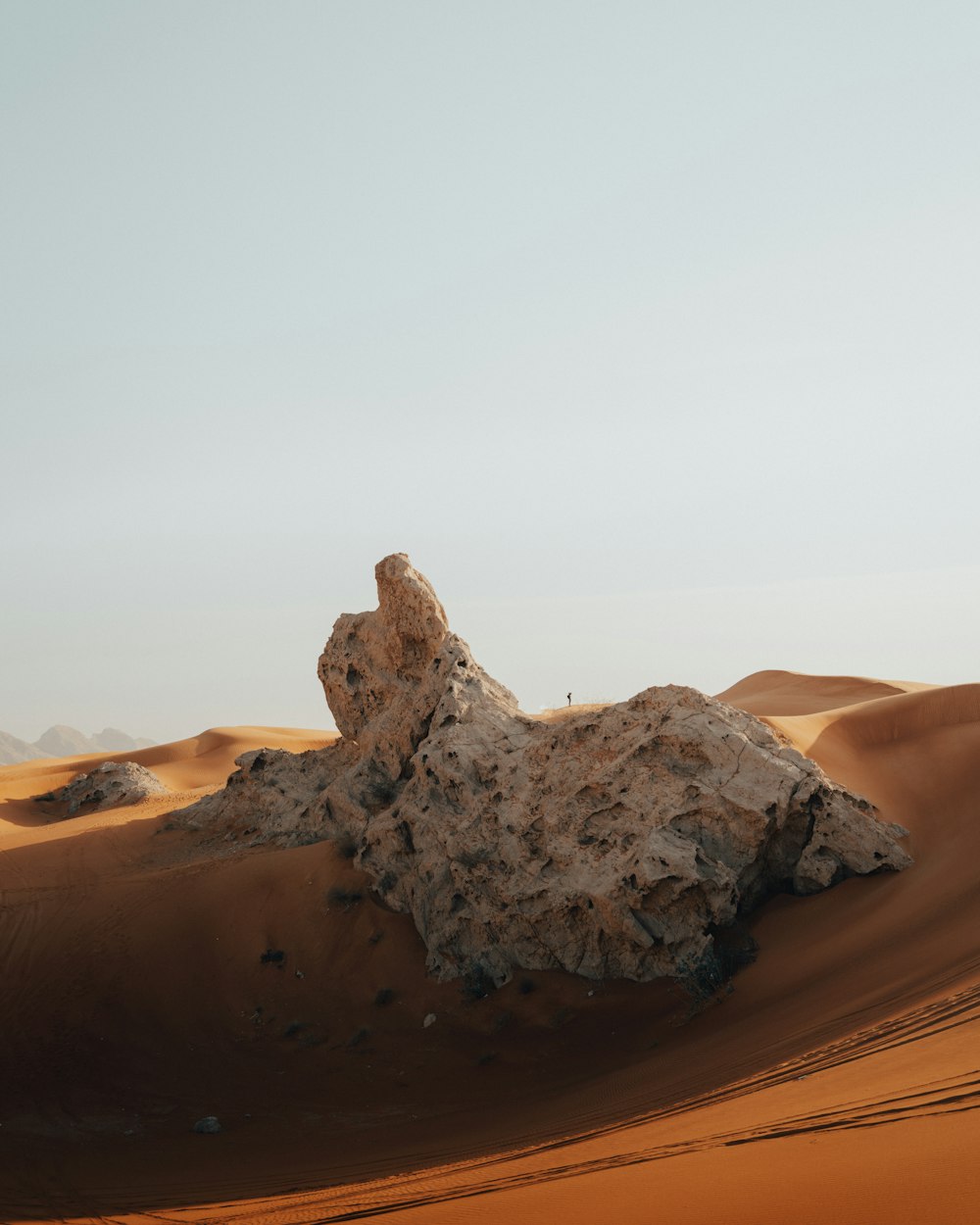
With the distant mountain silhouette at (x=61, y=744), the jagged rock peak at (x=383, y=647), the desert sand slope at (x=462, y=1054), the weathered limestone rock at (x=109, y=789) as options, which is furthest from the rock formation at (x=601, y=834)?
the distant mountain silhouette at (x=61, y=744)

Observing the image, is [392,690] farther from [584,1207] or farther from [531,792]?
[584,1207]

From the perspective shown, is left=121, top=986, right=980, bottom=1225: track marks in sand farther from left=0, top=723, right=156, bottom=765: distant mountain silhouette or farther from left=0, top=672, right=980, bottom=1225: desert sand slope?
left=0, top=723, right=156, bottom=765: distant mountain silhouette

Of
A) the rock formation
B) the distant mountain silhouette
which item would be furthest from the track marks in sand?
the distant mountain silhouette

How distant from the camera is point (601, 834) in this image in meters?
13.1

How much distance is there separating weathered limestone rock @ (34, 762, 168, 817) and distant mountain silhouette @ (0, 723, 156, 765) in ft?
291

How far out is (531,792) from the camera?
14.0 m

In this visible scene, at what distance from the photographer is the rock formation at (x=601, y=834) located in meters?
12.3

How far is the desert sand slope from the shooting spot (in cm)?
566

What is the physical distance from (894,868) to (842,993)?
140 inches

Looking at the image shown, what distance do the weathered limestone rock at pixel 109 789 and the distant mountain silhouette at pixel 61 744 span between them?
3495 inches

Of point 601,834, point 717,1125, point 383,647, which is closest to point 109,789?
point 383,647

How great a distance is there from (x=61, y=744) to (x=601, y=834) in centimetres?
14192

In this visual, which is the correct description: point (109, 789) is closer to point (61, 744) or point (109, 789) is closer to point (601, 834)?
point (601, 834)

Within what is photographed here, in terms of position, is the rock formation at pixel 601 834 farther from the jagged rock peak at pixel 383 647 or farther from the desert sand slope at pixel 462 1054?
the jagged rock peak at pixel 383 647
